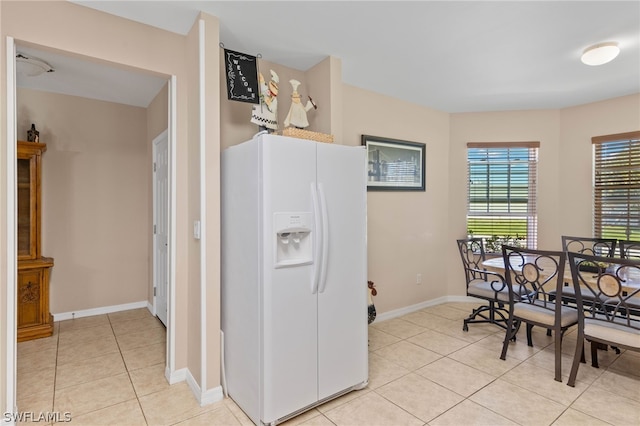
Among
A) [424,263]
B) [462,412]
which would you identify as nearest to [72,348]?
[462,412]

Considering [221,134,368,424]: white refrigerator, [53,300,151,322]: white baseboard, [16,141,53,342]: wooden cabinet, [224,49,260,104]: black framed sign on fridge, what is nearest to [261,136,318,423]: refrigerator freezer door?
[221,134,368,424]: white refrigerator

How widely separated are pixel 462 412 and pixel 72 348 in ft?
11.0

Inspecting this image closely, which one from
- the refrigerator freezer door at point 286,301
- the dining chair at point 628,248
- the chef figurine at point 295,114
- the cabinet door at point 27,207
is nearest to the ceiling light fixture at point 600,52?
the dining chair at point 628,248

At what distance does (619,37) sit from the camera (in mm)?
2596

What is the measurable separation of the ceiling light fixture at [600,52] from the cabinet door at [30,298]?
5.45m

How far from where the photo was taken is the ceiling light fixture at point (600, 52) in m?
2.67

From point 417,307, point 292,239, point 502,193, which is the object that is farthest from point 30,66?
point 502,193

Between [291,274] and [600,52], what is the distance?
2990 mm

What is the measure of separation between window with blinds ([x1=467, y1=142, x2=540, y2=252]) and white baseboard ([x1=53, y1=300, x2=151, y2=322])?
4489 mm

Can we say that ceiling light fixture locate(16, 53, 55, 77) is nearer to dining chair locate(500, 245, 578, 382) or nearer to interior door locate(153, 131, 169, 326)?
interior door locate(153, 131, 169, 326)

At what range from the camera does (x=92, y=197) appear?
4082mm

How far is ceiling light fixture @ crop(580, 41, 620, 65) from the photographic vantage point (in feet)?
8.77

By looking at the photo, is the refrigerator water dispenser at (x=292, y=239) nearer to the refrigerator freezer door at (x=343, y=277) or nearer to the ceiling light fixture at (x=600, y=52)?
the refrigerator freezer door at (x=343, y=277)

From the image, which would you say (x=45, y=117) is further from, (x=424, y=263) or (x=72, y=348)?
(x=424, y=263)
